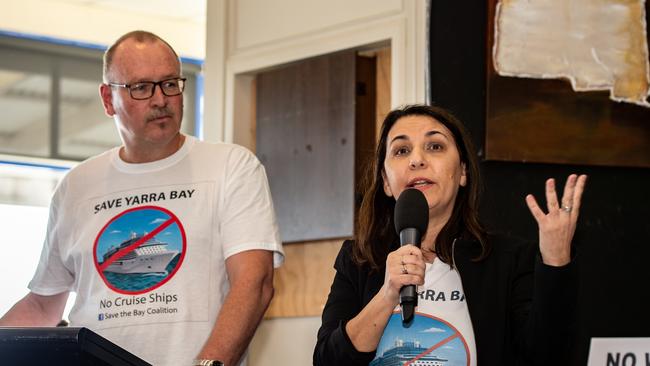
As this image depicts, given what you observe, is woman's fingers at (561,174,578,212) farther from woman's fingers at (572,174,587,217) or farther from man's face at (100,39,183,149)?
man's face at (100,39,183,149)

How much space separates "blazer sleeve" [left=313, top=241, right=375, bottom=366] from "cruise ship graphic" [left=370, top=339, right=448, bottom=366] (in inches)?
1.0

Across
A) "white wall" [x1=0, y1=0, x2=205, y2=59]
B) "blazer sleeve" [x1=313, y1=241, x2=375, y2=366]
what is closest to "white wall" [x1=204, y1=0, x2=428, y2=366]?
"blazer sleeve" [x1=313, y1=241, x2=375, y2=366]

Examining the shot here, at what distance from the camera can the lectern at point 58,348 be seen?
5.54ft

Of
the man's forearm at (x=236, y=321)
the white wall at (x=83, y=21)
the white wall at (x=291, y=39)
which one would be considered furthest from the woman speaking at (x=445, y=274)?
the white wall at (x=83, y=21)

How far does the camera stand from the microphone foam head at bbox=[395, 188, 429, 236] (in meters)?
2.05

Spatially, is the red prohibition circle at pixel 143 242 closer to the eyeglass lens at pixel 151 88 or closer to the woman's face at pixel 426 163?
the eyeglass lens at pixel 151 88

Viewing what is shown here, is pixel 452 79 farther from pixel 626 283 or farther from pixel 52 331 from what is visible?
pixel 52 331

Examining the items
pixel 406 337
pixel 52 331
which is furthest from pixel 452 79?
pixel 52 331

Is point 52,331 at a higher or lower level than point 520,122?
lower

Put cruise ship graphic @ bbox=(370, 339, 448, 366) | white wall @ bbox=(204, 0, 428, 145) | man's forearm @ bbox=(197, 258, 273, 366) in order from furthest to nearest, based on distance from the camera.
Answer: white wall @ bbox=(204, 0, 428, 145) < man's forearm @ bbox=(197, 258, 273, 366) < cruise ship graphic @ bbox=(370, 339, 448, 366)

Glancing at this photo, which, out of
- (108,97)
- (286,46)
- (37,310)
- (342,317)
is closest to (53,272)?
(37,310)

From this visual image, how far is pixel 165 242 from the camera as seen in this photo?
2764 mm

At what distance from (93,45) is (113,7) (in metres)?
0.65

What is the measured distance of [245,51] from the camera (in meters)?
4.58
